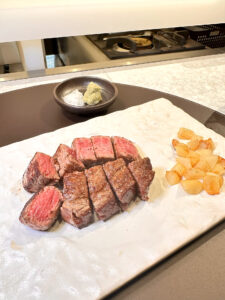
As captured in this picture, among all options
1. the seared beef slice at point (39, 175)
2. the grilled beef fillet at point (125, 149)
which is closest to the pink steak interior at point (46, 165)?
the seared beef slice at point (39, 175)

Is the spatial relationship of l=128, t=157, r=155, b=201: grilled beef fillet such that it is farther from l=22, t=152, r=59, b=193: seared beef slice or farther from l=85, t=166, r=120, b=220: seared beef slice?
l=22, t=152, r=59, b=193: seared beef slice

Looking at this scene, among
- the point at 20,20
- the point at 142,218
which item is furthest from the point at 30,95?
the point at 142,218

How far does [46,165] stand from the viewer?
1286 mm

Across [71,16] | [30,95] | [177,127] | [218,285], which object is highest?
[71,16]

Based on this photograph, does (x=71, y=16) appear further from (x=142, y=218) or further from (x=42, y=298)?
(x=42, y=298)

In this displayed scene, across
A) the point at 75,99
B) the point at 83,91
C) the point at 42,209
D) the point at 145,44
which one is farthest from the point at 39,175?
the point at 145,44

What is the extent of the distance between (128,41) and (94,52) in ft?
1.43

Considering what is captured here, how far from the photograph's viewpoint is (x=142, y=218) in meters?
1.21

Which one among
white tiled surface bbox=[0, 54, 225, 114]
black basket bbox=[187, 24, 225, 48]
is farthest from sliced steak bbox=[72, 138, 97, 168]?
black basket bbox=[187, 24, 225, 48]

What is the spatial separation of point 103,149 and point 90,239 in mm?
518

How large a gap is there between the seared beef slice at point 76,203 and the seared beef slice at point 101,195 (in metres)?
0.03

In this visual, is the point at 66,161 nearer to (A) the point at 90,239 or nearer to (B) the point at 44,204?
(B) the point at 44,204

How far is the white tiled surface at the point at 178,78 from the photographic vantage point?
2258mm

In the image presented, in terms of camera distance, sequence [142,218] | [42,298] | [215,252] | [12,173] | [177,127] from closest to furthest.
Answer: [42,298]
[215,252]
[142,218]
[12,173]
[177,127]
